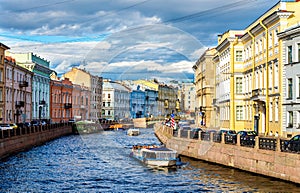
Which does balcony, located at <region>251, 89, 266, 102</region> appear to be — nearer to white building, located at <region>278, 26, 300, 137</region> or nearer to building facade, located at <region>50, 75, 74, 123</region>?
white building, located at <region>278, 26, 300, 137</region>

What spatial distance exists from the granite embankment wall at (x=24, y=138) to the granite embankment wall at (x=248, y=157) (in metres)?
11.9

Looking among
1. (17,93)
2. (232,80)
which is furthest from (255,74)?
(17,93)

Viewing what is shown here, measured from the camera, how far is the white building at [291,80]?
111 ft

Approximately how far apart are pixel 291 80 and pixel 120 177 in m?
14.7

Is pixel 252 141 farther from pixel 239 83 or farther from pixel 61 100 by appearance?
pixel 61 100

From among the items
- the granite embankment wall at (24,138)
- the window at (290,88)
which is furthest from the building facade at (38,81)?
the window at (290,88)

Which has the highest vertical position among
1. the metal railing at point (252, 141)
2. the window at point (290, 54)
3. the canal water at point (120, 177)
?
the window at point (290, 54)

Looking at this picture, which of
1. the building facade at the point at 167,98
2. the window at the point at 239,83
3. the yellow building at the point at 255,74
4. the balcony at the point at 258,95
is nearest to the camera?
the yellow building at the point at 255,74

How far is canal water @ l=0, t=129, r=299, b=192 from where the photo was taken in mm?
22688

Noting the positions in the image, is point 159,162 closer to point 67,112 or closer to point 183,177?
point 183,177

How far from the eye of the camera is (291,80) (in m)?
34.7

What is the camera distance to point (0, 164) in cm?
3081

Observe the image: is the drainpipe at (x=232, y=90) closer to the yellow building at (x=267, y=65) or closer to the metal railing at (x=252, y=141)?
the yellow building at (x=267, y=65)

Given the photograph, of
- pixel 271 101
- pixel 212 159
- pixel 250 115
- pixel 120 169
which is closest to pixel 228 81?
pixel 250 115
